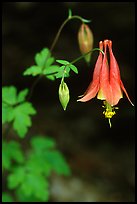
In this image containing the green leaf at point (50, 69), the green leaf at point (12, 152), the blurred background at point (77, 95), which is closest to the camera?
the green leaf at point (50, 69)


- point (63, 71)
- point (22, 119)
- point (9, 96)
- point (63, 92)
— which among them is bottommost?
point (22, 119)

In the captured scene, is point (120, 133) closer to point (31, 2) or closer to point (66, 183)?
point (66, 183)

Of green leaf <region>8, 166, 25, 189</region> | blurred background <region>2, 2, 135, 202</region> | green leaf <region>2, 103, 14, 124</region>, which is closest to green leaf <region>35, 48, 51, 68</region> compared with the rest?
green leaf <region>2, 103, 14, 124</region>

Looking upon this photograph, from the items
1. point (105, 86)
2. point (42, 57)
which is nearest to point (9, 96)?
point (42, 57)

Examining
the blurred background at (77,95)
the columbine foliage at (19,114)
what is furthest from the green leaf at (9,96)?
the blurred background at (77,95)

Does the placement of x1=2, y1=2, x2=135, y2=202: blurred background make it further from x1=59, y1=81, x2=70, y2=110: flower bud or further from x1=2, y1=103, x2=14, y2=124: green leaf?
x1=59, y1=81, x2=70, y2=110: flower bud

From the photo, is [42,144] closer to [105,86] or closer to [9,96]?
[9,96]

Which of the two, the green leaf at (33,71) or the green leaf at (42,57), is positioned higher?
the green leaf at (42,57)

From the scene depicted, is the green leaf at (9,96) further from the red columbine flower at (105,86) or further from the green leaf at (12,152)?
the red columbine flower at (105,86)
